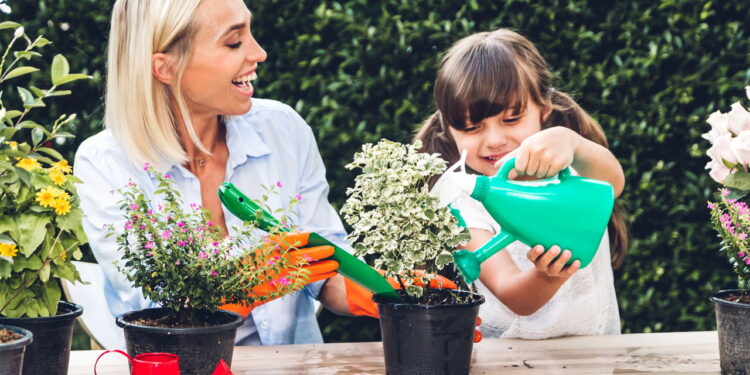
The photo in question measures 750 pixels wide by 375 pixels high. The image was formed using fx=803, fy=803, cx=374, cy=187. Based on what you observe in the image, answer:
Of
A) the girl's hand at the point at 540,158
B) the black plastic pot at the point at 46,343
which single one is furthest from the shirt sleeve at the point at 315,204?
the black plastic pot at the point at 46,343

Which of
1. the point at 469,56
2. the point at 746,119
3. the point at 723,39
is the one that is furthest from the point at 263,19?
the point at 746,119

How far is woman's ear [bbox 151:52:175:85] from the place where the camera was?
189 centimetres

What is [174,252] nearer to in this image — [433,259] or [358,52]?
[433,259]

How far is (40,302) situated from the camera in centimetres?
120

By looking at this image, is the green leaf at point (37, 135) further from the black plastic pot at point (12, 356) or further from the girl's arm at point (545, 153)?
the girl's arm at point (545, 153)

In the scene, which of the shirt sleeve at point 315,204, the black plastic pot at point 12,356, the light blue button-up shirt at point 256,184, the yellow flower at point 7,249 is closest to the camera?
the black plastic pot at point 12,356

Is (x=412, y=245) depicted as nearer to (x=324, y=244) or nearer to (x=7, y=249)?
(x=324, y=244)

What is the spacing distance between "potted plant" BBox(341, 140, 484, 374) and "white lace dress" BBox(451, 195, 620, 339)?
2.51 feet

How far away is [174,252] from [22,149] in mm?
264

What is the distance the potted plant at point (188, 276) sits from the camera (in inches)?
46.8

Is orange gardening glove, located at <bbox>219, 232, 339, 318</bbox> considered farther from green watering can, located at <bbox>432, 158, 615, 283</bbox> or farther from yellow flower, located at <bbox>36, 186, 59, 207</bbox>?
yellow flower, located at <bbox>36, 186, 59, 207</bbox>

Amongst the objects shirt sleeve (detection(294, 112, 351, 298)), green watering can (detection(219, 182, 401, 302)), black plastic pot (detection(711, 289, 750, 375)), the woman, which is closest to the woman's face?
the woman

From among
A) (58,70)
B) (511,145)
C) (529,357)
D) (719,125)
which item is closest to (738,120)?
(719,125)

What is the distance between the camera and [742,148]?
1.34 m
